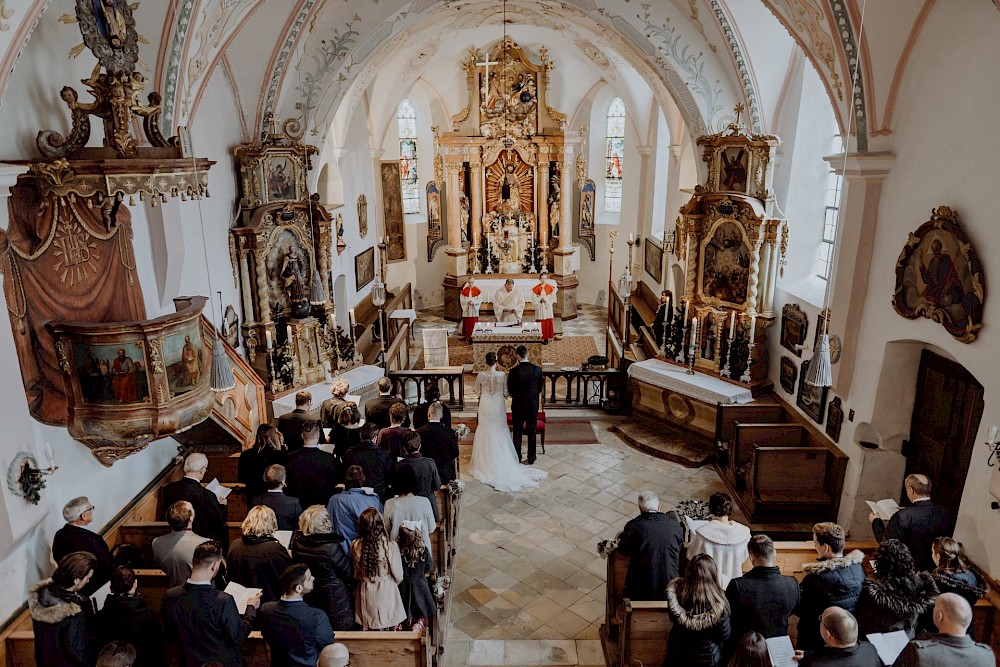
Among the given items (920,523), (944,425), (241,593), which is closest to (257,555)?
(241,593)

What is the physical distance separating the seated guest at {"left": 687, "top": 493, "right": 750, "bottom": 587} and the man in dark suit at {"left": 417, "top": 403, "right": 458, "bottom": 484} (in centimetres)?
279

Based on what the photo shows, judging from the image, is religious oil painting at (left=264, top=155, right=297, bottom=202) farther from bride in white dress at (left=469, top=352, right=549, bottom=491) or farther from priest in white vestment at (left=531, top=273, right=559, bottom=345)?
priest in white vestment at (left=531, top=273, right=559, bottom=345)

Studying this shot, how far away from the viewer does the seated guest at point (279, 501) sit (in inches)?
216

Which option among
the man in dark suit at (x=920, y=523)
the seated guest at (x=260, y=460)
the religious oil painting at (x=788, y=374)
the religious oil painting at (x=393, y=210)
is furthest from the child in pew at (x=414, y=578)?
the religious oil painting at (x=393, y=210)

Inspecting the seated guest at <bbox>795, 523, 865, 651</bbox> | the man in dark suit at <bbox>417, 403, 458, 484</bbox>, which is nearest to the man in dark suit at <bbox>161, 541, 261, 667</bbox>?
the man in dark suit at <bbox>417, 403, 458, 484</bbox>

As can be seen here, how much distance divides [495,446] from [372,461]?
3.22m

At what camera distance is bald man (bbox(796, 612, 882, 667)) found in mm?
3873

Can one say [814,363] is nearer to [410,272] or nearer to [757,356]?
[757,356]

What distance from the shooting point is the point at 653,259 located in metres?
17.0

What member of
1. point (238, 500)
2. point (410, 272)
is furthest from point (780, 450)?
point (410, 272)

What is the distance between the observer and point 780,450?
8398 millimetres

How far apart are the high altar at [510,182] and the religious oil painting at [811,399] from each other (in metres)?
Result: 10.1

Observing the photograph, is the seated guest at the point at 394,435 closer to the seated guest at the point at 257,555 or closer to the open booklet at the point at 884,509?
the seated guest at the point at 257,555

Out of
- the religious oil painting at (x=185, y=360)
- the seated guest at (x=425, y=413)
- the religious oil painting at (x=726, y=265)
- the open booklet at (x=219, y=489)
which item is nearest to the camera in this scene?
the religious oil painting at (x=185, y=360)
